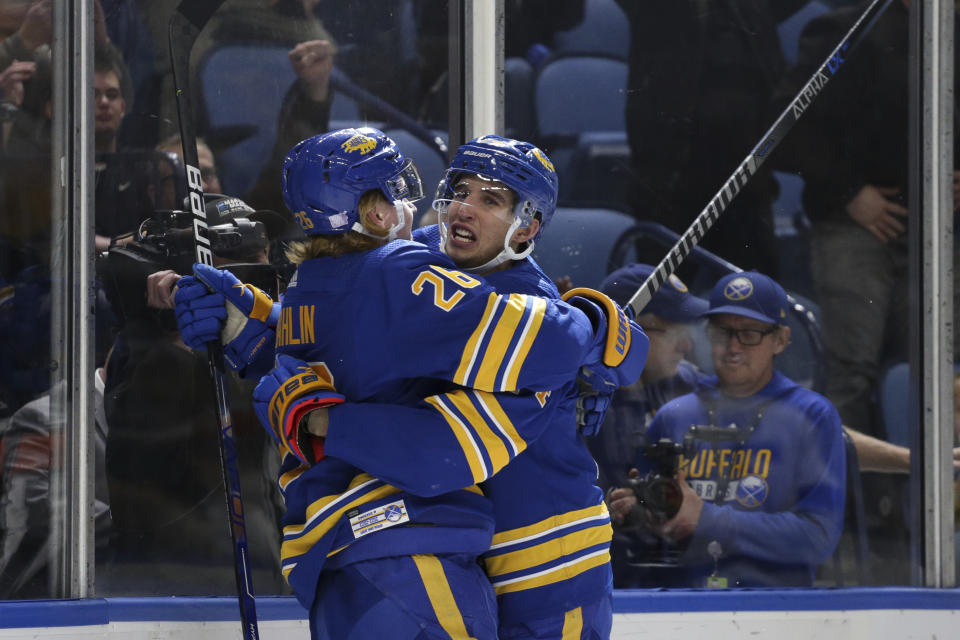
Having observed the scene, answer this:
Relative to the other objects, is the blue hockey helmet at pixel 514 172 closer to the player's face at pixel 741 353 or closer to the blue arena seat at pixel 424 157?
the blue arena seat at pixel 424 157

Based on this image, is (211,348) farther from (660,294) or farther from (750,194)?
(750,194)

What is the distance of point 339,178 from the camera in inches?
73.0

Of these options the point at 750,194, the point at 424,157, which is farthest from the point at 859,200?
the point at 424,157

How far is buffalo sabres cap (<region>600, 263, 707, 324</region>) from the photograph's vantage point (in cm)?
289

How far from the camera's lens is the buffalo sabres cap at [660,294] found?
289 cm

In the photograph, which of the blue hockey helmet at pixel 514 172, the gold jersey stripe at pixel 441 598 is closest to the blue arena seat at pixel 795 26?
the blue hockey helmet at pixel 514 172

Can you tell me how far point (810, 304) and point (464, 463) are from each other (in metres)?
1.60

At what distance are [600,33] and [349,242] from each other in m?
1.30

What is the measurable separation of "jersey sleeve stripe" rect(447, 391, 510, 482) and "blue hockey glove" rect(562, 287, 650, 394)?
0.85 feet

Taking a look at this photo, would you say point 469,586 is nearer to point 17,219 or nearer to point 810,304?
point 17,219

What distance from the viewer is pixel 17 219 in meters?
2.44

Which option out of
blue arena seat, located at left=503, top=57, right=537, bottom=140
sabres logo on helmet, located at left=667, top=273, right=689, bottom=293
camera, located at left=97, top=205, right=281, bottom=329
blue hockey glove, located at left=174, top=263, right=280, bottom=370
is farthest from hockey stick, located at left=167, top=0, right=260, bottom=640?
sabres logo on helmet, located at left=667, top=273, right=689, bottom=293

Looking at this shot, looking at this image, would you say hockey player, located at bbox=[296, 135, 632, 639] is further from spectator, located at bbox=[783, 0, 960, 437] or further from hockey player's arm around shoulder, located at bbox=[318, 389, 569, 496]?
spectator, located at bbox=[783, 0, 960, 437]

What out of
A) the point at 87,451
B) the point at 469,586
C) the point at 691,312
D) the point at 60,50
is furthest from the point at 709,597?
the point at 60,50
